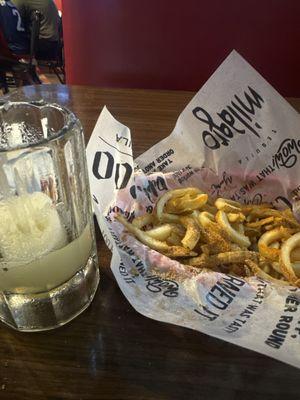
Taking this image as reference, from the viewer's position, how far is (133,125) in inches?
47.5

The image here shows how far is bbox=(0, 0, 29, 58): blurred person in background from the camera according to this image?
12.0ft

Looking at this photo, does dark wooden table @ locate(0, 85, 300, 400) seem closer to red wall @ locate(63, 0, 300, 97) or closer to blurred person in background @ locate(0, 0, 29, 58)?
red wall @ locate(63, 0, 300, 97)

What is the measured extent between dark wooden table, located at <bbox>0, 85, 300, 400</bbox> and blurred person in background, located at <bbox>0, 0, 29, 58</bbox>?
3375 millimetres

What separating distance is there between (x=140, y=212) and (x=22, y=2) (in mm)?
3586

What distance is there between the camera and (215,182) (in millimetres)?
941

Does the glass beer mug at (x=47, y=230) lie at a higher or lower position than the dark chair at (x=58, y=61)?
higher

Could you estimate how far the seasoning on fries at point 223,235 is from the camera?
700 millimetres

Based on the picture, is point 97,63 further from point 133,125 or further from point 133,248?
point 133,248

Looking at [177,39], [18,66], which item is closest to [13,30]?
[18,66]

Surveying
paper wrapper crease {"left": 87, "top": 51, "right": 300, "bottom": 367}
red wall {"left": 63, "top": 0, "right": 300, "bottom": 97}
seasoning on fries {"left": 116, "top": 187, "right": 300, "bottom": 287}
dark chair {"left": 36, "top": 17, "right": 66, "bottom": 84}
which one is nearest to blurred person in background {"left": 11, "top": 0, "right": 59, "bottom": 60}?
dark chair {"left": 36, "top": 17, "right": 66, "bottom": 84}

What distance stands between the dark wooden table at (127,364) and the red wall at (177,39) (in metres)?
1.23

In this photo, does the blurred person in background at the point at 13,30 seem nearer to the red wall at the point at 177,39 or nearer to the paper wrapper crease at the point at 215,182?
the red wall at the point at 177,39

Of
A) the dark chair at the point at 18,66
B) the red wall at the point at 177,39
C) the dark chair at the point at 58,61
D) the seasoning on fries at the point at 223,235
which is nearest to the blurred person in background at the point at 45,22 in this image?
the dark chair at the point at 58,61

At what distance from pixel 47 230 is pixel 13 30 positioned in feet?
11.6
